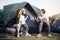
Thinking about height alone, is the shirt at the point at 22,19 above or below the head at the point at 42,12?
below

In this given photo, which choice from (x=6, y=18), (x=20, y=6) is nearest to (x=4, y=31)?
(x=6, y=18)

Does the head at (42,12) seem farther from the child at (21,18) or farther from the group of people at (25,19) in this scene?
the child at (21,18)

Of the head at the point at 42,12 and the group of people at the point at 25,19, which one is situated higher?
the head at the point at 42,12

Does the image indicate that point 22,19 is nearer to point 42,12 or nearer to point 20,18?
point 20,18

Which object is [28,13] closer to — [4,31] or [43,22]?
[43,22]

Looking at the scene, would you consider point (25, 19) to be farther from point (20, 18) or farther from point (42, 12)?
point (42, 12)

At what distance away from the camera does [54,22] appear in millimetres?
1910

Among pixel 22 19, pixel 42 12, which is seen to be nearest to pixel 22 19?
pixel 22 19

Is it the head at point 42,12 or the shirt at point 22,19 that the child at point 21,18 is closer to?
the shirt at point 22,19

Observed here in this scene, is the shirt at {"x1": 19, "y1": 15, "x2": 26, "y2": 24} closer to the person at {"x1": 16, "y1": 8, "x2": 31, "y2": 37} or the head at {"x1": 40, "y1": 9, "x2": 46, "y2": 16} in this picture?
the person at {"x1": 16, "y1": 8, "x2": 31, "y2": 37}

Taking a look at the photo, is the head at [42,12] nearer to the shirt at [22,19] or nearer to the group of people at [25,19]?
the group of people at [25,19]

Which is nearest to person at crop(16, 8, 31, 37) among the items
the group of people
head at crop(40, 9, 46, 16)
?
the group of people

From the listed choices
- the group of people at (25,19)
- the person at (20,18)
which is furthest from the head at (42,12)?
the person at (20,18)

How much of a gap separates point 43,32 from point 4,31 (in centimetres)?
45
